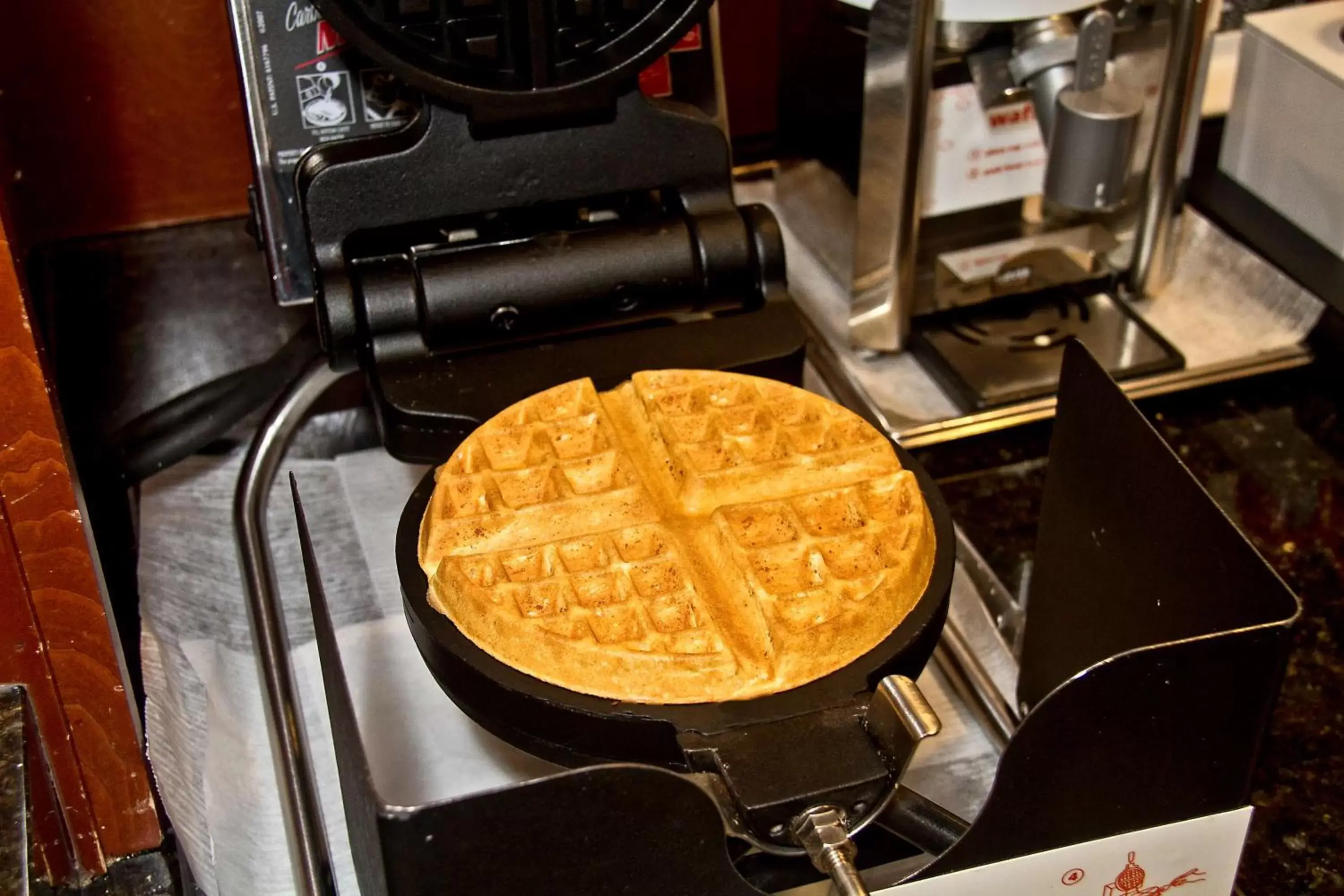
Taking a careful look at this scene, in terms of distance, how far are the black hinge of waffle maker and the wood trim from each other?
21 cm

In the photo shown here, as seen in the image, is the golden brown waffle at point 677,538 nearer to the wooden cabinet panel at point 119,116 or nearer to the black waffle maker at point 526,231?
the black waffle maker at point 526,231

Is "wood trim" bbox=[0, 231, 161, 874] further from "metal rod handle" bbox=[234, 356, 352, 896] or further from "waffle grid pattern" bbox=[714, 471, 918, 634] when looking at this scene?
"waffle grid pattern" bbox=[714, 471, 918, 634]

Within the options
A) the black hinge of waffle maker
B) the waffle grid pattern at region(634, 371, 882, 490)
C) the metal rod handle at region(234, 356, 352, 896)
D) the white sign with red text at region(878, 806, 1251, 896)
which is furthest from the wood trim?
the white sign with red text at region(878, 806, 1251, 896)

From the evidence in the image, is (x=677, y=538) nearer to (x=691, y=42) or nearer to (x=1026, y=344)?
(x=691, y=42)

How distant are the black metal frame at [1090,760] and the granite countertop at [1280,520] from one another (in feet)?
0.60

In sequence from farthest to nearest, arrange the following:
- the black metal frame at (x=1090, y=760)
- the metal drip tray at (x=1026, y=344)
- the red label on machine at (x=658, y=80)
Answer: the metal drip tray at (x=1026, y=344), the red label on machine at (x=658, y=80), the black metal frame at (x=1090, y=760)

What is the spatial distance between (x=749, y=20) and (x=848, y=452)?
2.13ft

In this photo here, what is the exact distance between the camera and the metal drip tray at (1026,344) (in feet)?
3.84

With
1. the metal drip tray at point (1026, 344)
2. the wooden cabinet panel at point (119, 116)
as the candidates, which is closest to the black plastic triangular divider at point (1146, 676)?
the metal drip tray at point (1026, 344)

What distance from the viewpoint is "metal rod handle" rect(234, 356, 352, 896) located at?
0.83m

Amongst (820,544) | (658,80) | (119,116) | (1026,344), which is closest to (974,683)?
(820,544)

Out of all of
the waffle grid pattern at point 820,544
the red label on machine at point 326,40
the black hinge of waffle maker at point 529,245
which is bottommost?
the waffle grid pattern at point 820,544

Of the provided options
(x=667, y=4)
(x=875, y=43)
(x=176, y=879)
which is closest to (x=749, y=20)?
(x=875, y=43)

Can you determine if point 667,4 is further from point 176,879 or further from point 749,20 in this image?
point 176,879
